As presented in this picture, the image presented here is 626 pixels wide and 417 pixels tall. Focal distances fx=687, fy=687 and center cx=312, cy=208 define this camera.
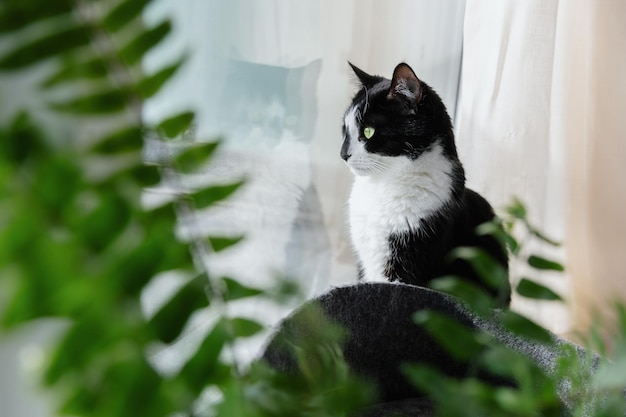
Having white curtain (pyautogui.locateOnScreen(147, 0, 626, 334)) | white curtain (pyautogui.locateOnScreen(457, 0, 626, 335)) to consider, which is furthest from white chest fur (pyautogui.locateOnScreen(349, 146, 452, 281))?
white curtain (pyautogui.locateOnScreen(457, 0, 626, 335))

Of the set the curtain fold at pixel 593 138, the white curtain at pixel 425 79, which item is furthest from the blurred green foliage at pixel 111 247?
the curtain fold at pixel 593 138

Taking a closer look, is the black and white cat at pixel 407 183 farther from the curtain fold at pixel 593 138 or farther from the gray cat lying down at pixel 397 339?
the curtain fold at pixel 593 138

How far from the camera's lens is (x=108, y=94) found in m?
0.24

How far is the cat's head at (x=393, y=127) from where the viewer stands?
46.8 inches

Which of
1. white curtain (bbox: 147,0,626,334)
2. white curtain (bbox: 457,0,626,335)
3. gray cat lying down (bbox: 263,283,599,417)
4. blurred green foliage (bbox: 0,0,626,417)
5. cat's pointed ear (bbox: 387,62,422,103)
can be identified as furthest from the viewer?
white curtain (bbox: 457,0,626,335)

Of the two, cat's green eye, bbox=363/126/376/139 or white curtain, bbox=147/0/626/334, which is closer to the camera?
cat's green eye, bbox=363/126/376/139

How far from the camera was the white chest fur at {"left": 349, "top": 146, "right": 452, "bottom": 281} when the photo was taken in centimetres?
121

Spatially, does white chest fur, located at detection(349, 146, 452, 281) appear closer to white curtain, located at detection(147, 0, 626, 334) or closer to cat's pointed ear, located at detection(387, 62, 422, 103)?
cat's pointed ear, located at detection(387, 62, 422, 103)

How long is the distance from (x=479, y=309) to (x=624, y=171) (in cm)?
161

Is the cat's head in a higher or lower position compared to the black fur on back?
higher

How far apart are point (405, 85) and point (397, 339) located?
1.54ft

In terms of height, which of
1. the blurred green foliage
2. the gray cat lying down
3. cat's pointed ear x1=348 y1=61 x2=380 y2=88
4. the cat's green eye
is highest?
the blurred green foliage

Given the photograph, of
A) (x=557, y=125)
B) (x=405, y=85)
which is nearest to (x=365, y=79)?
(x=405, y=85)

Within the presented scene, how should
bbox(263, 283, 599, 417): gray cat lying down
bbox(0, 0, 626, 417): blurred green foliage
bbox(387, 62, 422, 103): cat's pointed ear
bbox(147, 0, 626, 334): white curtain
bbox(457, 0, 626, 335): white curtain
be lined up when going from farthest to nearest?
bbox(457, 0, 626, 335): white curtain
bbox(147, 0, 626, 334): white curtain
bbox(387, 62, 422, 103): cat's pointed ear
bbox(263, 283, 599, 417): gray cat lying down
bbox(0, 0, 626, 417): blurred green foliage
